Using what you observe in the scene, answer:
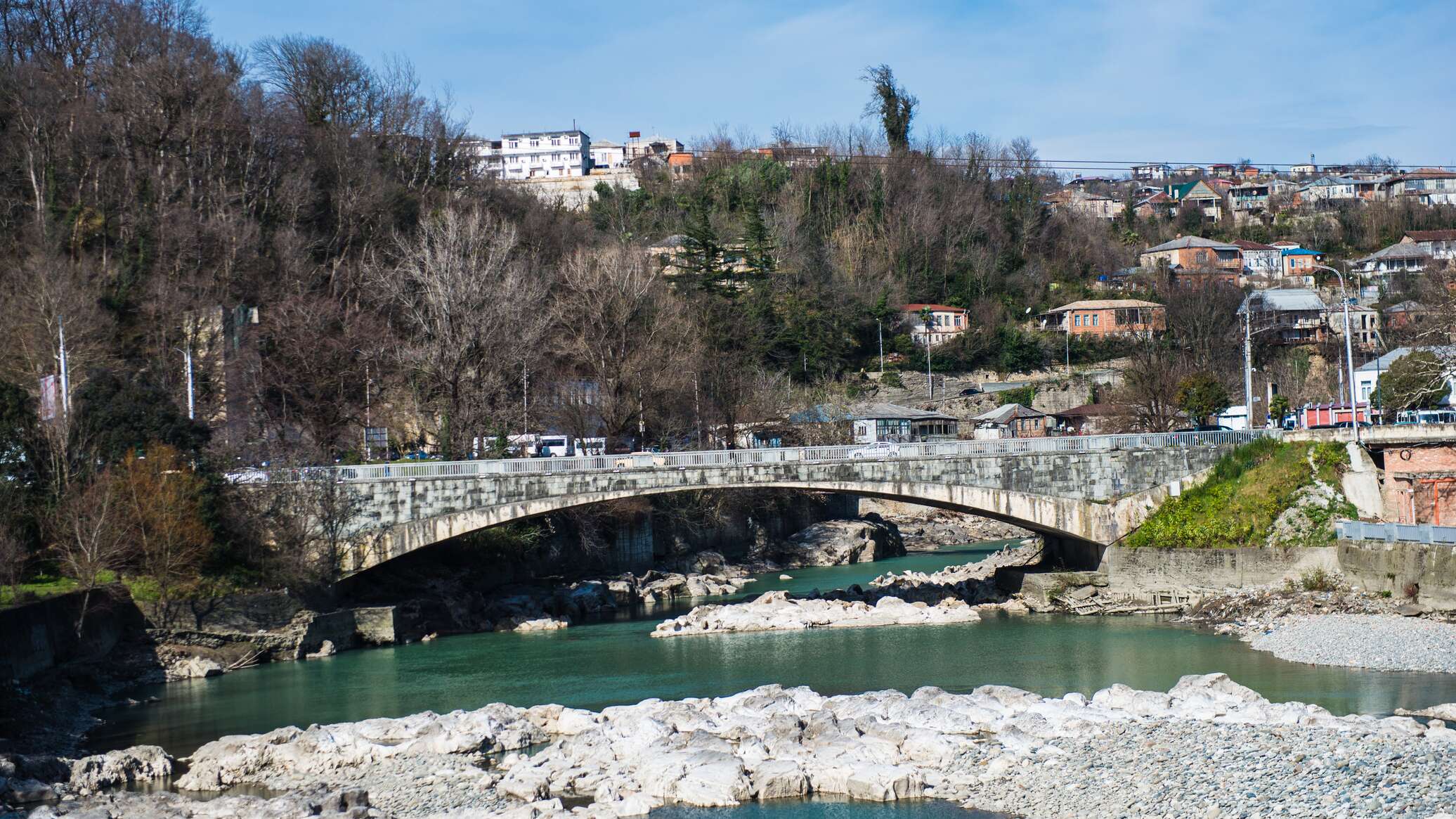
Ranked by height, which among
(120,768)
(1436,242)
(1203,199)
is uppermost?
(1203,199)

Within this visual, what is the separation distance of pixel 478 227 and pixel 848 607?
25625 millimetres

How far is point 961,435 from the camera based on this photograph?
59875 millimetres

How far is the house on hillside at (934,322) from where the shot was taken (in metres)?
68.9

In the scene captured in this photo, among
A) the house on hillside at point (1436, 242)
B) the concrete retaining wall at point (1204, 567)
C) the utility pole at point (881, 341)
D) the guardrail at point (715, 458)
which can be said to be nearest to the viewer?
the concrete retaining wall at point (1204, 567)

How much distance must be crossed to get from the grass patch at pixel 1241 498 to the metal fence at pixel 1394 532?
1731mm

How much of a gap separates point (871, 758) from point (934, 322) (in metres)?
52.1

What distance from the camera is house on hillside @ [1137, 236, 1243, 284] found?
8350 centimetres

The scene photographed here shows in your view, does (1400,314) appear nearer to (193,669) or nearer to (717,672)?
(717,672)

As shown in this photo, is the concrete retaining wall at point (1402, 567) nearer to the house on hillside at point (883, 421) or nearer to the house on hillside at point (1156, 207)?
the house on hillside at point (883, 421)

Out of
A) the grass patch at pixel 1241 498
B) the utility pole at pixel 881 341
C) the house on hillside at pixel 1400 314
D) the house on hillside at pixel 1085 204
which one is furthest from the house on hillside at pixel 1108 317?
the grass patch at pixel 1241 498

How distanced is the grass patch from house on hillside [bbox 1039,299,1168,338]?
35.8 meters

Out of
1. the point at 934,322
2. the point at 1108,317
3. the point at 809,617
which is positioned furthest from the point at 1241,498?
the point at 1108,317

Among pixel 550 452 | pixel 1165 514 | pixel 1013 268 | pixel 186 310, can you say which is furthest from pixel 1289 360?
pixel 186 310

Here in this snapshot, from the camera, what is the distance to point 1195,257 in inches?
3428
